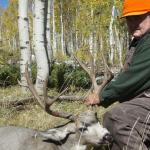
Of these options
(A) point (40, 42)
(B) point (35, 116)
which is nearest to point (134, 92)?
(B) point (35, 116)

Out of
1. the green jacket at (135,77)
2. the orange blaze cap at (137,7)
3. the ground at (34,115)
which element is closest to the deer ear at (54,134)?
the green jacket at (135,77)

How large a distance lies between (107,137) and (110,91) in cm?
49

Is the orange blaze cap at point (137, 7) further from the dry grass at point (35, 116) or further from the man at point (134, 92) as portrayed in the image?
the dry grass at point (35, 116)

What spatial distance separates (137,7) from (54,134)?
66.0 inches

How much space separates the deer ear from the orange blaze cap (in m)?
1.51

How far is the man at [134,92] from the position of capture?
5.45m

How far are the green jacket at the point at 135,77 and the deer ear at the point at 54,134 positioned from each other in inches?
26.0

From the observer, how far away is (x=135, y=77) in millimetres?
5457

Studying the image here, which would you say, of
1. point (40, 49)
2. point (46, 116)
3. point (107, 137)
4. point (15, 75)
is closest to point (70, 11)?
point (15, 75)

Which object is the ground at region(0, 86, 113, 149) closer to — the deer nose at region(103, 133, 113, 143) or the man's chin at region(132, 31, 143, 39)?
the deer nose at region(103, 133, 113, 143)

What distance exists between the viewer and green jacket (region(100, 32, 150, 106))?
5.40 meters

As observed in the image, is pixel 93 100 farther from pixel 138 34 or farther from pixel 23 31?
pixel 23 31

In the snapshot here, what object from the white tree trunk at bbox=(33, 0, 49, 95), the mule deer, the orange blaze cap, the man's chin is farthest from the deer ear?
the white tree trunk at bbox=(33, 0, 49, 95)

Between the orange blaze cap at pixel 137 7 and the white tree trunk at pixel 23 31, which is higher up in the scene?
the orange blaze cap at pixel 137 7
